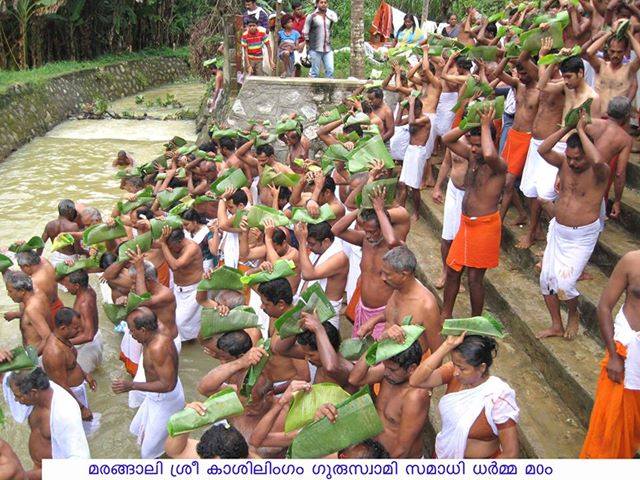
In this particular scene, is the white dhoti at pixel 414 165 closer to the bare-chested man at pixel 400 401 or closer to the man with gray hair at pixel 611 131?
the man with gray hair at pixel 611 131

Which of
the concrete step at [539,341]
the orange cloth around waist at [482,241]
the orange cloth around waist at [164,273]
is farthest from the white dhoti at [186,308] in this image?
the orange cloth around waist at [482,241]

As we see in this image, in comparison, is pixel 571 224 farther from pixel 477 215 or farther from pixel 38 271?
pixel 38 271

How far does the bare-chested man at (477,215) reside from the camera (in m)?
4.67

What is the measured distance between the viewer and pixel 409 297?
3.86 metres

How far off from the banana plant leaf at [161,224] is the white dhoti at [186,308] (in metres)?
0.79

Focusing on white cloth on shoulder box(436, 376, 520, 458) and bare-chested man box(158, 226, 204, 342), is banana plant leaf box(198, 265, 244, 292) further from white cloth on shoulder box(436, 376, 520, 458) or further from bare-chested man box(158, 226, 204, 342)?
white cloth on shoulder box(436, 376, 520, 458)

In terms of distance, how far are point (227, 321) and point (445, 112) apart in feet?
15.6

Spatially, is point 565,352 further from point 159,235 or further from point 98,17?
point 98,17

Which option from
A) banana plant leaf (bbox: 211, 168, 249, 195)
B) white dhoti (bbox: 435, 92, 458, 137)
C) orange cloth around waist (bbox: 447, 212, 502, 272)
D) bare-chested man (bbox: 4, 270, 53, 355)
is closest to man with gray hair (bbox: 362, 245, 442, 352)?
orange cloth around waist (bbox: 447, 212, 502, 272)

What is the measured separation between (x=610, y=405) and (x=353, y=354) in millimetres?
1439

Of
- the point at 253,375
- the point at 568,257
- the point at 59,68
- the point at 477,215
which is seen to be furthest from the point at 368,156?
the point at 59,68

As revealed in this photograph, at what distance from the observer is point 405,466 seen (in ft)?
9.81

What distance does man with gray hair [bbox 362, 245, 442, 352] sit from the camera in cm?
375

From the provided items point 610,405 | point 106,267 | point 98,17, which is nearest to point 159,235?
point 106,267
